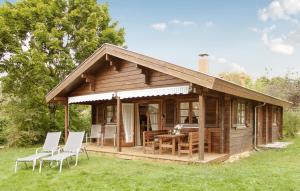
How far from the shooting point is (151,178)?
6.72m

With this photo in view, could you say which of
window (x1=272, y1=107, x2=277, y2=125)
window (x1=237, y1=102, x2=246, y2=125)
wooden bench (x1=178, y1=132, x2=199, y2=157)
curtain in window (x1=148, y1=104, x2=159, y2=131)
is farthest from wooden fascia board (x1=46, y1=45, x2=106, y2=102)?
window (x1=272, y1=107, x2=277, y2=125)

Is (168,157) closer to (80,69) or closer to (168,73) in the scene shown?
(168,73)

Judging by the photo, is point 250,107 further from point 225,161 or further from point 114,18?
point 114,18

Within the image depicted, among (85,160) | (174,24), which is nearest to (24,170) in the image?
(85,160)

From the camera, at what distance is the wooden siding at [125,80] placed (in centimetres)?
964

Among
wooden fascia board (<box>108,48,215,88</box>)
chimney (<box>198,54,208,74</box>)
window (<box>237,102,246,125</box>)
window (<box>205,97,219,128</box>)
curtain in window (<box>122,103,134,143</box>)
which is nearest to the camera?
wooden fascia board (<box>108,48,215,88</box>)

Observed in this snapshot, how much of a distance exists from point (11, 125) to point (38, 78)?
2464 mm

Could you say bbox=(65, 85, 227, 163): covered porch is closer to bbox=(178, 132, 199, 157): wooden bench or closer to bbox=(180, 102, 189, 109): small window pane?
bbox=(180, 102, 189, 109): small window pane

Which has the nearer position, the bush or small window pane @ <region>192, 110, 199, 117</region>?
small window pane @ <region>192, 110, 199, 117</region>

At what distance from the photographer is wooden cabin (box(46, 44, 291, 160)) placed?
8930 millimetres

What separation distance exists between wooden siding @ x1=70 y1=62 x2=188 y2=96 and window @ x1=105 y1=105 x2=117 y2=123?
1741 millimetres

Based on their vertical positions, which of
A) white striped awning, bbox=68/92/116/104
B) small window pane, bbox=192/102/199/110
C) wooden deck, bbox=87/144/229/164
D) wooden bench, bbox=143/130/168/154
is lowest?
Result: wooden deck, bbox=87/144/229/164

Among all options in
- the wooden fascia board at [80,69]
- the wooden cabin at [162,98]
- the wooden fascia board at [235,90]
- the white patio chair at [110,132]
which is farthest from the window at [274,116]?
the wooden fascia board at [80,69]

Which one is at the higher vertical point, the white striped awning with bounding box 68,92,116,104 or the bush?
the white striped awning with bounding box 68,92,116,104
